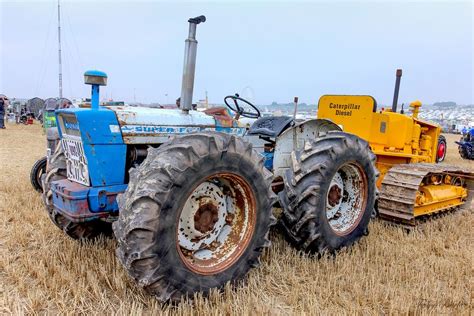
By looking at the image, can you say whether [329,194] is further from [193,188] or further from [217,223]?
[193,188]

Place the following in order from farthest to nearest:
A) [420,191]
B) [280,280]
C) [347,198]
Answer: [420,191] → [347,198] → [280,280]

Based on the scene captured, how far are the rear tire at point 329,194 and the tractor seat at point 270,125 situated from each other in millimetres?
446

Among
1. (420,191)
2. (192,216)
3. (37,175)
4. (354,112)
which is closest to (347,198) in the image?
(420,191)

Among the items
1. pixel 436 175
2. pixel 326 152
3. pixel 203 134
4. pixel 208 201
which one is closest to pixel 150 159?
pixel 203 134

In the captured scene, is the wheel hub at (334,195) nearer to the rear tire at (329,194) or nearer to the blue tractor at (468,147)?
the rear tire at (329,194)

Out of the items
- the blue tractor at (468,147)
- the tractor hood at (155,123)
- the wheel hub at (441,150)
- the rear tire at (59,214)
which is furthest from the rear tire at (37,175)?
the blue tractor at (468,147)

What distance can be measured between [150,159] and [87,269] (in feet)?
4.27

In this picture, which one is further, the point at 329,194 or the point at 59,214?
the point at 329,194

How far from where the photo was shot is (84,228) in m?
3.72

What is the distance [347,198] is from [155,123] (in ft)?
7.32

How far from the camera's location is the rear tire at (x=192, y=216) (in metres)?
2.45

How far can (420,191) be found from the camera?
5031 mm

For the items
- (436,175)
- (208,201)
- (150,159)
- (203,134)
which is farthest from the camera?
(436,175)

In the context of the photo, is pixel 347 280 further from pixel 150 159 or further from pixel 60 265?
pixel 60 265
